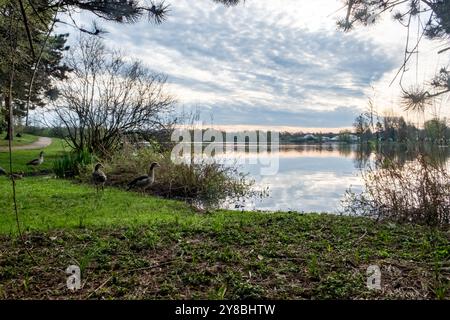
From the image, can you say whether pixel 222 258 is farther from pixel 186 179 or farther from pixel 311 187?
pixel 311 187

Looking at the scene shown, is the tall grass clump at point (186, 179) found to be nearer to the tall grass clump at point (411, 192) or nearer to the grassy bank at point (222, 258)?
the tall grass clump at point (411, 192)

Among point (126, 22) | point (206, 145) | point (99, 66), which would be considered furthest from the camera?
point (99, 66)

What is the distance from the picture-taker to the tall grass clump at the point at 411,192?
6.13 metres

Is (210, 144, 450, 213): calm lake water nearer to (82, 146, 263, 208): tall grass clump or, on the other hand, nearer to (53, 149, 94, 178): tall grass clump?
(82, 146, 263, 208): tall grass clump

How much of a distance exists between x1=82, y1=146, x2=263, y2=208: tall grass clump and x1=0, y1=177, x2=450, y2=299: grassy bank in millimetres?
4993

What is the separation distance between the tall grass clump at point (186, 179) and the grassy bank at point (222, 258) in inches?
197

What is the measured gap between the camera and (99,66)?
1725 centimetres

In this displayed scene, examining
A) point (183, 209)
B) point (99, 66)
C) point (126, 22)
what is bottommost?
point (183, 209)

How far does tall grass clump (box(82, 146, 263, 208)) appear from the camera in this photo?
10.6 m

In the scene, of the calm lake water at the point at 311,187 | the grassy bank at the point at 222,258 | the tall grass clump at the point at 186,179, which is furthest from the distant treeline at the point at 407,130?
the tall grass clump at the point at 186,179

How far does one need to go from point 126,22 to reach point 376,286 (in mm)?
4010
